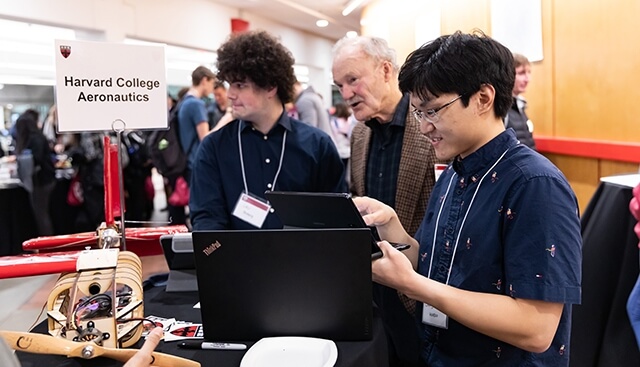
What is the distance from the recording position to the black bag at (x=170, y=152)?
15.5ft

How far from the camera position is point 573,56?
138 inches

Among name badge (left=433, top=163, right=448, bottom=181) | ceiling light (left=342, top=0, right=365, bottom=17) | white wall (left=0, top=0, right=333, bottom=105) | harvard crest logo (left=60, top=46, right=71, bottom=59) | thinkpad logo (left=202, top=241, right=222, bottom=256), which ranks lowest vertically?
thinkpad logo (left=202, top=241, right=222, bottom=256)

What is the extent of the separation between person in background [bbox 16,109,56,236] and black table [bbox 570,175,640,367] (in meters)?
4.52

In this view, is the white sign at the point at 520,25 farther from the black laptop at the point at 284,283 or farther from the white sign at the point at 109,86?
the black laptop at the point at 284,283

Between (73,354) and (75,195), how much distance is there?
434cm

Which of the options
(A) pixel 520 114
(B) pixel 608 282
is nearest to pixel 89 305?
(B) pixel 608 282

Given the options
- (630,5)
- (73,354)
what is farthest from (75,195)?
(630,5)

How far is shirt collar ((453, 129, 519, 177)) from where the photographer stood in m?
1.16

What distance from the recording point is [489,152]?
1.16 meters

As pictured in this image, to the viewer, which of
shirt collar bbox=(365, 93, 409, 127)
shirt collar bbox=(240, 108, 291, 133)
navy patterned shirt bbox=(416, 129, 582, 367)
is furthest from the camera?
shirt collar bbox=(240, 108, 291, 133)

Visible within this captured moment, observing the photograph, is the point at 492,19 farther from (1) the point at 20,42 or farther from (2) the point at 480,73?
(1) the point at 20,42

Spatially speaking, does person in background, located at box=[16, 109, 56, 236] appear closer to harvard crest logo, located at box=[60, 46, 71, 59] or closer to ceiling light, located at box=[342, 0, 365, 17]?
harvard crest logo, located at box=[60, 46, 71, 59]

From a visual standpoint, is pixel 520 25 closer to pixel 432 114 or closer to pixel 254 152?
pixel 254 152

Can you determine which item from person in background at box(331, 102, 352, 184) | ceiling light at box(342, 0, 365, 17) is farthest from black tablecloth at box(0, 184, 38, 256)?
ceiling light at box(342, 0, 365, 17)
